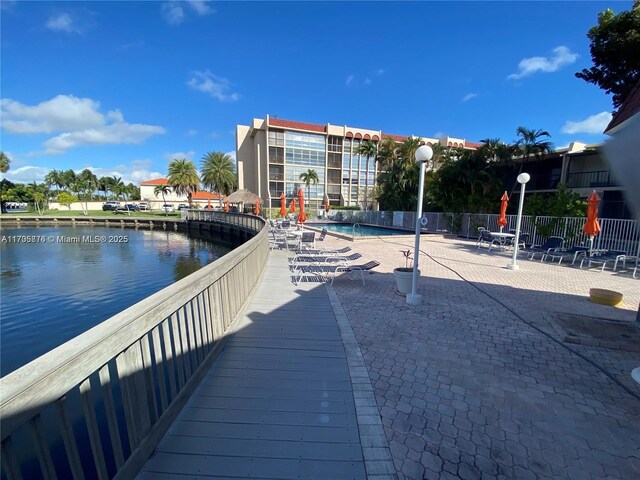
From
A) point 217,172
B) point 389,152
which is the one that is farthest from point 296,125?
point 389,152

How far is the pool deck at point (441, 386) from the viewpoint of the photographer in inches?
86.0

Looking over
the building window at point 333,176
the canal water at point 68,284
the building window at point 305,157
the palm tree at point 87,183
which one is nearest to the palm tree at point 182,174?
Result: the building window at point 305,157

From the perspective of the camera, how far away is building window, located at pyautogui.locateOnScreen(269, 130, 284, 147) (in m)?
47.8

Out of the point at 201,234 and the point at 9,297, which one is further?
the point at 201,234

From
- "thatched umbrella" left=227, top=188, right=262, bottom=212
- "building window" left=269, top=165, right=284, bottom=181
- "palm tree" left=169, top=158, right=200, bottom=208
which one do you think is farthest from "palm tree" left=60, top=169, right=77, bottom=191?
"thatched umbrella" left=227, top=188, right=262, bottom=212

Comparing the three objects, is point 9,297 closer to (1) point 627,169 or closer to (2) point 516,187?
(1) point 627,169

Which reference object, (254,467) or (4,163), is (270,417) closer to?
(254,467)

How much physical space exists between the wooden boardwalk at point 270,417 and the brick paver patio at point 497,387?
41 centimetres

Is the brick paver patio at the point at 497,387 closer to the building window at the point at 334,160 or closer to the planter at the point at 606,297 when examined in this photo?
the planter at the point at 606,297

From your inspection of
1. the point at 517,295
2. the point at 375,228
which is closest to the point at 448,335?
the point at 517,295

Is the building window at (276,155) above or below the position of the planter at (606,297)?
above

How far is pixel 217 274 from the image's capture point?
3.39 metres

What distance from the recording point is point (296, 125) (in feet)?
164

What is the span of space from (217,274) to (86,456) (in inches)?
107
